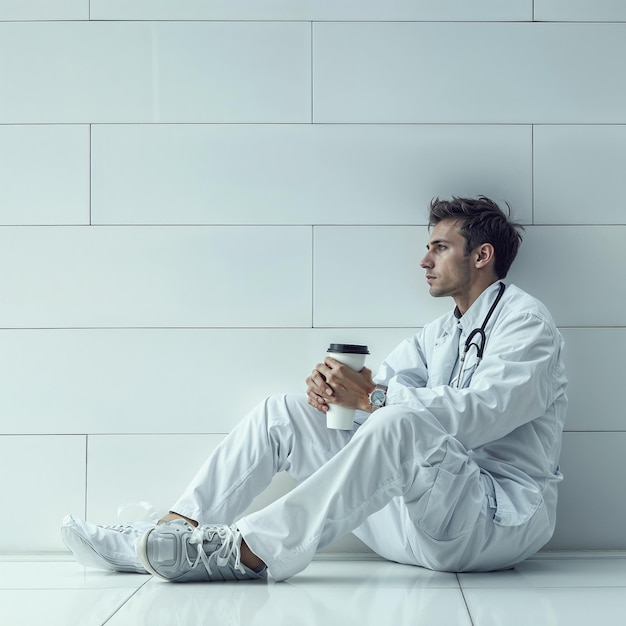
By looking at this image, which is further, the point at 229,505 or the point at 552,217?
the point at 552,217

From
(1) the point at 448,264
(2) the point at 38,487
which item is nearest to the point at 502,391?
(1) the point at 448,264

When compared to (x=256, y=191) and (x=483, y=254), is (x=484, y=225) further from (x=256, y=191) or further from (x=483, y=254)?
(x=256, y=191)

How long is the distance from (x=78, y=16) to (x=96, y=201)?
0.57m

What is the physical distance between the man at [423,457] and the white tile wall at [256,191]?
194 mm

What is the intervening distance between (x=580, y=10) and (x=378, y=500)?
1631mm

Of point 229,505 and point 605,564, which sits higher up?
point 229,505

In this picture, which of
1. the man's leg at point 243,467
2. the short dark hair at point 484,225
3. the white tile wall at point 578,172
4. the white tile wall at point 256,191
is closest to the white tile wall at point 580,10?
the white tile wall at point 256,191

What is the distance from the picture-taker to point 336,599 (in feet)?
5.76

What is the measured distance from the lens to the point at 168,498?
2.42 metres

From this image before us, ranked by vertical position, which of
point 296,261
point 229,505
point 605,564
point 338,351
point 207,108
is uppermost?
point 207,108

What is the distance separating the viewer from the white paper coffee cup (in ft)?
6.63

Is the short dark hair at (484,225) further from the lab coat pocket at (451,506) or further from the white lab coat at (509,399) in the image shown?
the lab coat pocket at (451,506)

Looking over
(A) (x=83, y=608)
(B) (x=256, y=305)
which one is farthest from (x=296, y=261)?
(A) (x=83, y=608)

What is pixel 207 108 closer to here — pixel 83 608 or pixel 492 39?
pixel 492 39
